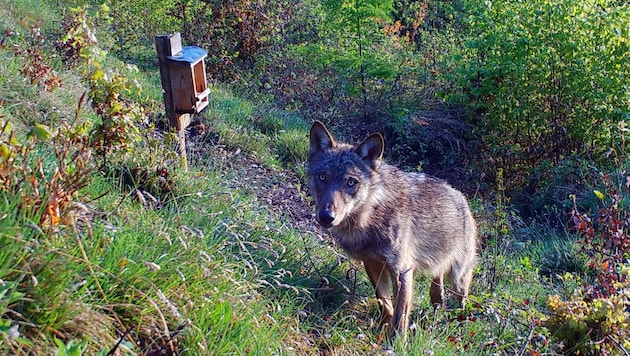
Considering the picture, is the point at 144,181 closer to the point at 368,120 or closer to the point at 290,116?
the point at 290,116

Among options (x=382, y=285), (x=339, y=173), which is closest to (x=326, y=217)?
(x=339, y=173)

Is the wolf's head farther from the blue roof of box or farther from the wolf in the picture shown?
the blue roof of box

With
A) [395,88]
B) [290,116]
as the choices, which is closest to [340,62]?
[395,88]

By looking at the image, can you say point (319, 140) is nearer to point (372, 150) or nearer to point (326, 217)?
point (372, 150)

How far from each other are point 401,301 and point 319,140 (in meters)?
1.54

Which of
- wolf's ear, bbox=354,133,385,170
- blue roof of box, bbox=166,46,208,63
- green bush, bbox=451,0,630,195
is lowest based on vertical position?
green bush, bbox=451,0,630,195

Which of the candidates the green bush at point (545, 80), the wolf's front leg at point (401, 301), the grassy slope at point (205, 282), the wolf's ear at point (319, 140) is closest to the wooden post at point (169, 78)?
the grassy slope at point (205, 282)

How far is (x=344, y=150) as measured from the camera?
5.73 meters

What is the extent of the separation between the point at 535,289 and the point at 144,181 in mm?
4266

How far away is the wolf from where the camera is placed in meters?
5.37

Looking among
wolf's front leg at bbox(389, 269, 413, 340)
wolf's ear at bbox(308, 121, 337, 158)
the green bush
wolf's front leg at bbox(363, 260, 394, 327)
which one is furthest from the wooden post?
the green bush

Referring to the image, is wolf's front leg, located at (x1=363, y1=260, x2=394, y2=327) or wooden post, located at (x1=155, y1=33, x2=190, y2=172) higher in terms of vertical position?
wooden post, located at (x1=155, y1=33, x2=190, y2=172)

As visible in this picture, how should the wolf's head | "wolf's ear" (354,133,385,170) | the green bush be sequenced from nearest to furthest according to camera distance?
the wolf's head < "wolf's ear" (354,133,385,170) < the green bush

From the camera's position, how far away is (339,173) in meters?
5.48
